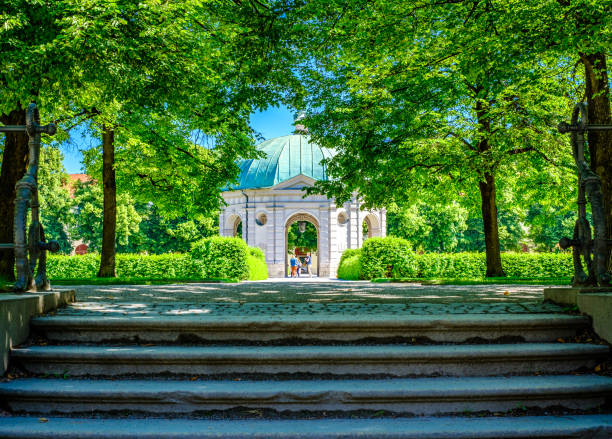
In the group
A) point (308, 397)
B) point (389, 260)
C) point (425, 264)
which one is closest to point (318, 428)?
point (308, 397)

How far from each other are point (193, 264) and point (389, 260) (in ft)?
26.8

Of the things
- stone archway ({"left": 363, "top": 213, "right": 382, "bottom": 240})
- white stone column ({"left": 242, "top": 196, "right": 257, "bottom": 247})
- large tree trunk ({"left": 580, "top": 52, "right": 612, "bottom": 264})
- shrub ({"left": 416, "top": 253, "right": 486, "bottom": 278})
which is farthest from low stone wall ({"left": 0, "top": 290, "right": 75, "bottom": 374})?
stone archway ({"left": 363, "top": 213, "right": 382, "bottom": 240})

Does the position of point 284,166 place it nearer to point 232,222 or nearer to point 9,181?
point 232,222

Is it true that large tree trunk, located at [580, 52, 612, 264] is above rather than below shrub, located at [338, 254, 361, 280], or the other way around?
above

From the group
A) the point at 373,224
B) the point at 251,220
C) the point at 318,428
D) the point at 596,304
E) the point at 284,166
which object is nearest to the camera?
the point at 318,428

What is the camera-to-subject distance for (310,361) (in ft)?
12.6

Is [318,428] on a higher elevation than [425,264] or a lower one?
lower

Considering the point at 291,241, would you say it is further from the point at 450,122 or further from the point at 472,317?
the point at 472,317

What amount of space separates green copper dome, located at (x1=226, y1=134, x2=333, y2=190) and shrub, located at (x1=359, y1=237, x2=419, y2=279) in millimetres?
17229

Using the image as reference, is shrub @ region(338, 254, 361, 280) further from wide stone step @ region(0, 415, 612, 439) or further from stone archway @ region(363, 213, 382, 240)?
wide stone step @ region(0, 415, 612, 439)

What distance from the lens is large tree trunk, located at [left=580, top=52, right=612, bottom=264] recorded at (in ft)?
29.6

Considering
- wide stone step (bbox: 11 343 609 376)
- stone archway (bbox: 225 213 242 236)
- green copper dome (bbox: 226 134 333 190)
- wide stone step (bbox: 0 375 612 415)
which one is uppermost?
green copper dome (bbox: 226 134 333 190)

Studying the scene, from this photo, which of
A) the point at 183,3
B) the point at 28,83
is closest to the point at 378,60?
the point at 183,3

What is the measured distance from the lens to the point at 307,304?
6.18m
